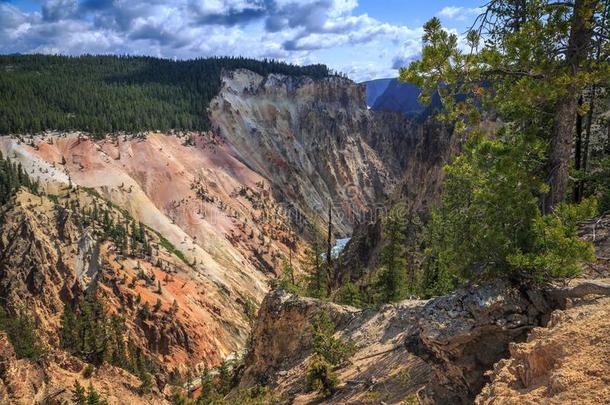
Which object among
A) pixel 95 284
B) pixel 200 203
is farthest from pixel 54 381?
pixel 200 203

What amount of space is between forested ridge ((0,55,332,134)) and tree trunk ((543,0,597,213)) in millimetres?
103070

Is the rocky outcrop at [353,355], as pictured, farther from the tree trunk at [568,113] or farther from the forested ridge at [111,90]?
the forested ridge at [111,90]

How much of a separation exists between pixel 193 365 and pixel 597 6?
58823 mm

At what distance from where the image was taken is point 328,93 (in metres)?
155

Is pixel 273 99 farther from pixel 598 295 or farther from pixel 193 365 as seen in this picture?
pixel 598 295

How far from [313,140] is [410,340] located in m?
132

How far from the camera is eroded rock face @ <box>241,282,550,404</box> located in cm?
878

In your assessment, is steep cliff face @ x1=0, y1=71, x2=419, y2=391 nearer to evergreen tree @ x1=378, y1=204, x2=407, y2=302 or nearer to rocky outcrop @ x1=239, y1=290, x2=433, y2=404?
rocky outcrop @ x1=239, y1=290, x2=433, y2=404

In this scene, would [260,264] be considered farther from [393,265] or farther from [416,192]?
[393,265]

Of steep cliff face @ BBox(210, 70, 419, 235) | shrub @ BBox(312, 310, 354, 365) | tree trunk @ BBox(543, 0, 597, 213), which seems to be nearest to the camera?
tree trunk @ BBox(543, 0, 597, 213)

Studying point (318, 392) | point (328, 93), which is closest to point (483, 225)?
point (318, 392)

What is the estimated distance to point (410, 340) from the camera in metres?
10.4

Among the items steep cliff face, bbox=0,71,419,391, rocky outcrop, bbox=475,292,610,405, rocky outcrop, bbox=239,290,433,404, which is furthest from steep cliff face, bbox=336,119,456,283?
rocky outcrop, bbox=475,292,610,405

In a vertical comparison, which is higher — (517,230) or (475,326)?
(517,230)
